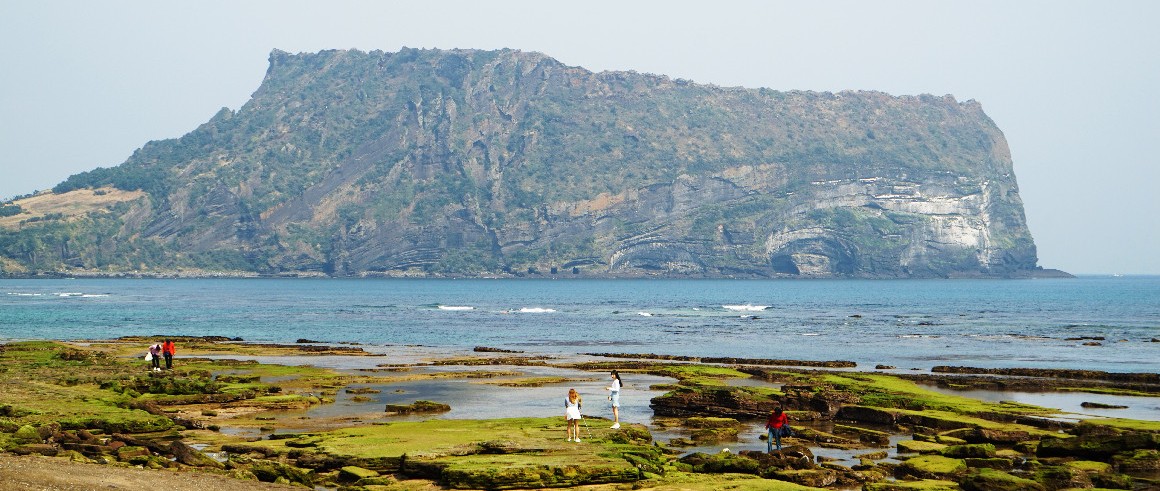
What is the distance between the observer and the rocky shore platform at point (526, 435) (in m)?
24.8

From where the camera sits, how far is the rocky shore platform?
81.2 feet

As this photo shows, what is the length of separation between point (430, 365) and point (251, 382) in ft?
57.3

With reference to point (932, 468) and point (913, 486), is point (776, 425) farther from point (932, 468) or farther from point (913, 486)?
point (913, 486)

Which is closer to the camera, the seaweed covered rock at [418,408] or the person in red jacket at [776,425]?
the person in red jacket at [776,425]

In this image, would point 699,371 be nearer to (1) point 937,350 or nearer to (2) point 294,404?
(2) point 294,404

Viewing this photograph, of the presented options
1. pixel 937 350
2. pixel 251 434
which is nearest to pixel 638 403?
pixel 251 434

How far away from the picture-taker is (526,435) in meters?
29.3

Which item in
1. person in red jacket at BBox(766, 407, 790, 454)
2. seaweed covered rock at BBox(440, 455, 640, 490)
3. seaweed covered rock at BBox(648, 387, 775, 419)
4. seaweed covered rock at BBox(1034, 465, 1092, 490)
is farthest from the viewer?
seaweed covered rock at BBox(648, 387, 775, 419)

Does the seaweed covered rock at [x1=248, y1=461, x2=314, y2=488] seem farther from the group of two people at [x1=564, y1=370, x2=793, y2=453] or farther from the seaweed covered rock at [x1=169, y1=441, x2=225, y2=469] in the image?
the group of two people at [x1=564, y1=370, x2=793, y2=453]

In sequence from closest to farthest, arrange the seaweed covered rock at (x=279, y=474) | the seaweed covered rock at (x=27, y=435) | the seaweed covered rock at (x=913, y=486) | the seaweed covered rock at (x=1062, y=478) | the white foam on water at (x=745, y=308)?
the seaweed covered rock at (x=913, y=486), the seaweed covered rock at (x=279, y=474), the seaweed covered rock at (x=1062, y=478), the seaweed covered rock at (x=27, y=435), the white foam on water at (x=745, y=308)

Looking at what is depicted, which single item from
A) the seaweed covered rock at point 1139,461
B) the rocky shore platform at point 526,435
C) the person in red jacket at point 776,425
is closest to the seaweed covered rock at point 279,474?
the rocky shore platform at point 526,435

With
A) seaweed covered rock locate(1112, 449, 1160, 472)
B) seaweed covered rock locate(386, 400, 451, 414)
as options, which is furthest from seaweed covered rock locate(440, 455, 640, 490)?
seaweed covered rock locate(386, 400, 451, 414)

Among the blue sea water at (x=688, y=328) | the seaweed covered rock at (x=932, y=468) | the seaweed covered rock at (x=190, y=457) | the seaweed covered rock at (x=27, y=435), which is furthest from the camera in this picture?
the blue sea water at (x=688, y=328)

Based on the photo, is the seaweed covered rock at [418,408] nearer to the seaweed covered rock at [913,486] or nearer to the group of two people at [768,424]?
the group of two people at [768,424]
